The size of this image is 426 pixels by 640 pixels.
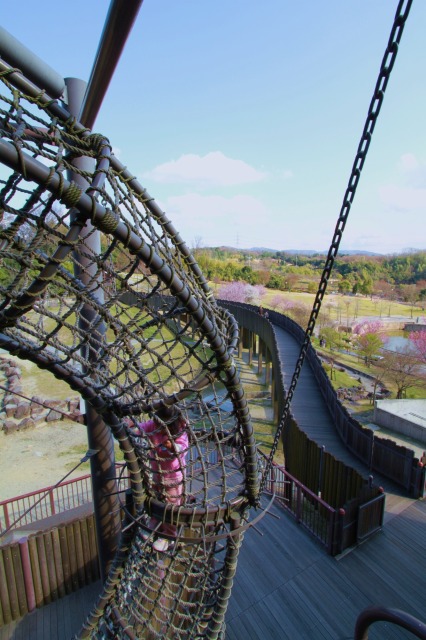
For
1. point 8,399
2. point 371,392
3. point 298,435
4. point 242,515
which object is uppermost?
point 242,515

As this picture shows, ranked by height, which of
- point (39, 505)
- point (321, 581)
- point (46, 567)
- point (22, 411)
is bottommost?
point (22, 411)

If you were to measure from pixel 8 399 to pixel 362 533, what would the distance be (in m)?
14.1

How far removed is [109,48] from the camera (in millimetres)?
1822

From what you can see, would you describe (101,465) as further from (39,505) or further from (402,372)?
(402,372)

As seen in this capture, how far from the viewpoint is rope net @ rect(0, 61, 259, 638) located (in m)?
1.63

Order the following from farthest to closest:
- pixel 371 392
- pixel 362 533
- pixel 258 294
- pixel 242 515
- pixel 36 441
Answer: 1. pixel 258 294
2. pixel 371 392
3. pixel 36 441
4. pixel 362 533
5. pixel 242 515

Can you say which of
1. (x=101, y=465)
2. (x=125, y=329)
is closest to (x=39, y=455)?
(x=101, y=465)

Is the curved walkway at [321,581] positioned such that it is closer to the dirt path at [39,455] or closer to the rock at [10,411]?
the dirt path at [39,455]

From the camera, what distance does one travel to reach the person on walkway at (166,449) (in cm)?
261

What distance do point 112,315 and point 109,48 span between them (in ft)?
4.25

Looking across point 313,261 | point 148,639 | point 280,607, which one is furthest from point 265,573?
point 313,261

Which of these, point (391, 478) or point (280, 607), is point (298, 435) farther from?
point (280, 607)

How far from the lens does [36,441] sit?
41.1ft

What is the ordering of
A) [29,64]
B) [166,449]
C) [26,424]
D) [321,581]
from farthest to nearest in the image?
[26,424] → [321,581] → [166,449] → [29,64]
